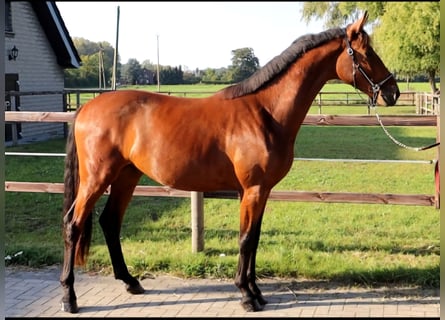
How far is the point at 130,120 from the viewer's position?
11.7 ft

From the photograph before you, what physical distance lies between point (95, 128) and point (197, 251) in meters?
1.56

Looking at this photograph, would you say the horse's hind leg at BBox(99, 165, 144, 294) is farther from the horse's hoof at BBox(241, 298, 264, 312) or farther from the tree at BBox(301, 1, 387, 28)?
the tree at BBox(301, 1, 387, 28)

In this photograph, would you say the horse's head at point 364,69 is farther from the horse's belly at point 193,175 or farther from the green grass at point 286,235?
the green grass at point 286,235

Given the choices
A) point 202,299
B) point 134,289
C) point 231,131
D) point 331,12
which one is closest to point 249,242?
point 202,299

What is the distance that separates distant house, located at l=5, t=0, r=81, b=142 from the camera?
13188mm

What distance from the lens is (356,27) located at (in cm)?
327

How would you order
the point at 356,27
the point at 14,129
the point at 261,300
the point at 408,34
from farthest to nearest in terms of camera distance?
1. the point at 408,34
2. the point at 14,129
3. the point at 261,300
4. the point at 356,27

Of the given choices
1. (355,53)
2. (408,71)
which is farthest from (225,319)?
(408,71)

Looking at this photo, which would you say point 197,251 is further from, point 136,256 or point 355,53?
point 355,53

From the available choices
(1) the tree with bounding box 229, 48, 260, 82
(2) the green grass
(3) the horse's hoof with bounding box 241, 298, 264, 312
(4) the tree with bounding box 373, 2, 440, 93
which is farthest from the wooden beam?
(4) the tree with bounding box 373, 2, 440, 93

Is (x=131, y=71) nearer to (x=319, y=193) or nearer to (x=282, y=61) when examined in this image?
(x=282, y=61)

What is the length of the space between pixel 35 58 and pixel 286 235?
12.1 meters

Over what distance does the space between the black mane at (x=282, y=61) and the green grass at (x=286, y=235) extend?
1.49 metres

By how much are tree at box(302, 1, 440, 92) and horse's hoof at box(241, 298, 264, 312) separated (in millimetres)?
5114
